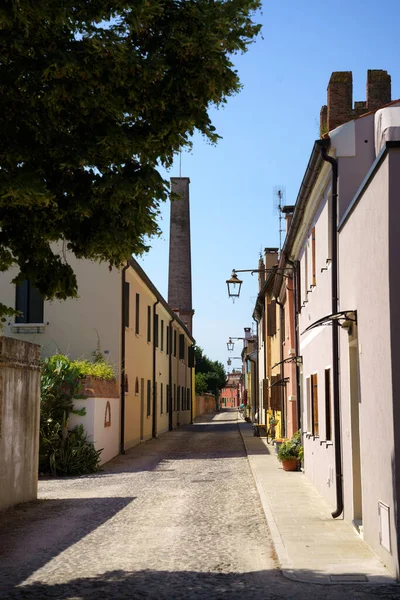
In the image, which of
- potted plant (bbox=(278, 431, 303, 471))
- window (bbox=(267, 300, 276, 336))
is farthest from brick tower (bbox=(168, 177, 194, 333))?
potted plant (bbox=(278, 431, 303, 471))

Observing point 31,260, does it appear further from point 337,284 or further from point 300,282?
point 300,282

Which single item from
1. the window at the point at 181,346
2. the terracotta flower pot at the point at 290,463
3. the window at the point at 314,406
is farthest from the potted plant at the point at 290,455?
the window at the point at 181,346

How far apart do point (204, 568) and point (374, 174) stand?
4472mm

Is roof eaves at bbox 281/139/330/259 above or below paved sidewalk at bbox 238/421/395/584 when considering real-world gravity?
above

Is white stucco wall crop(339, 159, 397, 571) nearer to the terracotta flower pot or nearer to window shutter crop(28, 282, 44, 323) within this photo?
the terracotta flower pot

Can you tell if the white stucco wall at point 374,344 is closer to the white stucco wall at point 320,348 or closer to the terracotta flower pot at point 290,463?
the white stucco wall at point 320,348

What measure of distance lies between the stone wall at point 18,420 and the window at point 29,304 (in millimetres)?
10003

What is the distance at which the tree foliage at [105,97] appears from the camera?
6.29m

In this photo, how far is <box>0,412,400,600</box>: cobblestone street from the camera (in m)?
7.23

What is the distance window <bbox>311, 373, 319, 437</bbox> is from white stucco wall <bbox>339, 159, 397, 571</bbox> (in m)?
4.94

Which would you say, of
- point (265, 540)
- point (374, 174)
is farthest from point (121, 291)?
point (374, 174)

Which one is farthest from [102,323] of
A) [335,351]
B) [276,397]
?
[335,351]

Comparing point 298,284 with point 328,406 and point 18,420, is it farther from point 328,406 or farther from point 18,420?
point 18,420

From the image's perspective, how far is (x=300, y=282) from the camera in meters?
18.3
